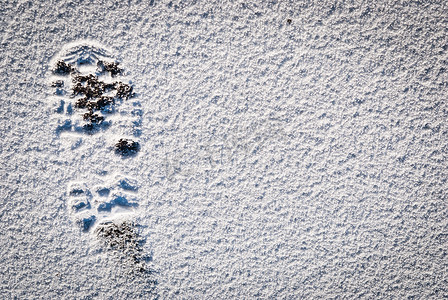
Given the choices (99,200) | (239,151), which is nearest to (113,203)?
(99,200)

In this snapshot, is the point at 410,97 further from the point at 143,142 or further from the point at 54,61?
the point at 54,61

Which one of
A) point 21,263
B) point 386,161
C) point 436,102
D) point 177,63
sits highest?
point 177,63

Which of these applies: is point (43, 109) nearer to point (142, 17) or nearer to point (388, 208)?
point (142, 17)

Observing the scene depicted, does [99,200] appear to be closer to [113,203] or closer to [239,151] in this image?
[113,203]

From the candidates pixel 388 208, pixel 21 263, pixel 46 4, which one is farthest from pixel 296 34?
pixel 21 263

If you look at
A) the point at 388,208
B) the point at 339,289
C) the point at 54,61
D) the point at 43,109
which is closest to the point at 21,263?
the point at 43,109

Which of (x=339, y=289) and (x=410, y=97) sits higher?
(x=410, y=97)
